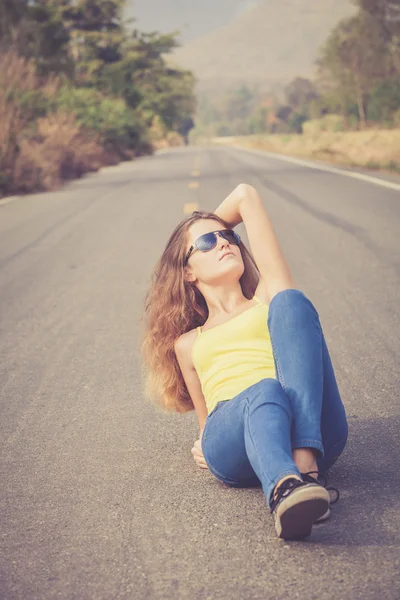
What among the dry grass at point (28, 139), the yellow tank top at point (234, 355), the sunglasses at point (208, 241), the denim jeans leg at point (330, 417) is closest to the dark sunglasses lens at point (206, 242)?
the sunglasses at point (208, 241)

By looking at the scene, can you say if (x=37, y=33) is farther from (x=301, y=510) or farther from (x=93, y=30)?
(x=301, y=510)

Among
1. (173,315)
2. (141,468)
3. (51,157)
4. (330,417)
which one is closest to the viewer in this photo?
(330,417)

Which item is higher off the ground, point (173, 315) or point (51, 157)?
point (173, 315)

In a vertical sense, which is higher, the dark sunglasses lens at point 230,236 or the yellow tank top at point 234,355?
the dark sunglasses lens at point 230,236

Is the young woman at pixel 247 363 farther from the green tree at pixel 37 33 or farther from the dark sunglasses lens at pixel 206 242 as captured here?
the green tree at pixel 37 33

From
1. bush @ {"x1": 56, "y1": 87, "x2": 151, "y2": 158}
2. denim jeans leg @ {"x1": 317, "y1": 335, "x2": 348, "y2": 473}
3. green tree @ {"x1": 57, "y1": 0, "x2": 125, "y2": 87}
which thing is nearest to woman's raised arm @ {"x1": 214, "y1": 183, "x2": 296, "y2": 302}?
denim jeans leg @ {"x1": 317, "y1": 335, "x2": 348, "y2": 473}

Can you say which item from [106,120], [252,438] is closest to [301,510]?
[252,438]

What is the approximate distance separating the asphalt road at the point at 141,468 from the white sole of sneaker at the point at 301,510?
71mm

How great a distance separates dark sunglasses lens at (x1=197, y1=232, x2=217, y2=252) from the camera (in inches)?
149

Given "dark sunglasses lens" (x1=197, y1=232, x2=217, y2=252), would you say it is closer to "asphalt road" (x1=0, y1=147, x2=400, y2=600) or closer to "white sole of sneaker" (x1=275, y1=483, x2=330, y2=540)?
"asphalt road" (x1=0, y1=147, x2=400, y2=600)

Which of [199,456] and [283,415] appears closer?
[283,415]

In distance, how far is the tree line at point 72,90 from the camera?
22.2m

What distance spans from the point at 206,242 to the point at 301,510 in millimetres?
1337

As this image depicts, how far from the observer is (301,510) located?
9.23 feet
